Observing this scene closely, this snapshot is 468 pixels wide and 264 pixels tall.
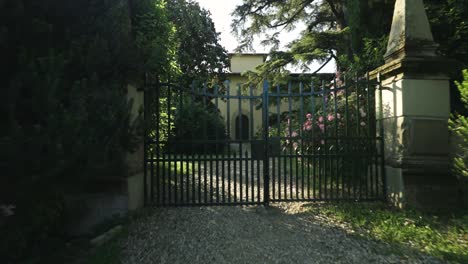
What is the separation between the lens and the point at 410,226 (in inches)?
159

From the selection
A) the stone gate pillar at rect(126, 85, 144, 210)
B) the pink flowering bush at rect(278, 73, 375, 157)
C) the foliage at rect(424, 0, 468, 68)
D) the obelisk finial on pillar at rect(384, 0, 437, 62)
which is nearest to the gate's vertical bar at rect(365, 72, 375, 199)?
the pink flowering bush at rect(278, 73, 375, 157)

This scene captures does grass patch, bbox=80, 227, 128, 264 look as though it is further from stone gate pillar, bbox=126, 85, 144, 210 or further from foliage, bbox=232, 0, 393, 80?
foliage, bbox=232, 0, 393, 80

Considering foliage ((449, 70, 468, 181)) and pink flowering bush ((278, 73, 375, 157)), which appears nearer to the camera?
foliage ((449, 70, 468, 181))

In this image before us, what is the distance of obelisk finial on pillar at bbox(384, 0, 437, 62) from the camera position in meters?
4.77

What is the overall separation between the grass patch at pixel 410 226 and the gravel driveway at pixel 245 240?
0.23 meters

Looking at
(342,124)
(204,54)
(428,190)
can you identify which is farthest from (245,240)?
(204,54)

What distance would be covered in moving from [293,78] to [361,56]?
5.41 meters

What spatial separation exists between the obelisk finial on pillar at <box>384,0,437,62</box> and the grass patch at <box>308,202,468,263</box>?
2328 mm

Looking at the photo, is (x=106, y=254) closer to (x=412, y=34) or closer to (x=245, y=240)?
(x=245, y=240)

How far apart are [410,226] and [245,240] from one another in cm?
213

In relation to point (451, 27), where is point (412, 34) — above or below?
below

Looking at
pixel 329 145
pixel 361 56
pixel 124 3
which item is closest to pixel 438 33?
pixel 361 56

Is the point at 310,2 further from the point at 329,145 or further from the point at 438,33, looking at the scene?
the point at 329,145

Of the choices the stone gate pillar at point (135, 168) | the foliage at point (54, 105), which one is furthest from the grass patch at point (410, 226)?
the foliage at point (54, 105)
